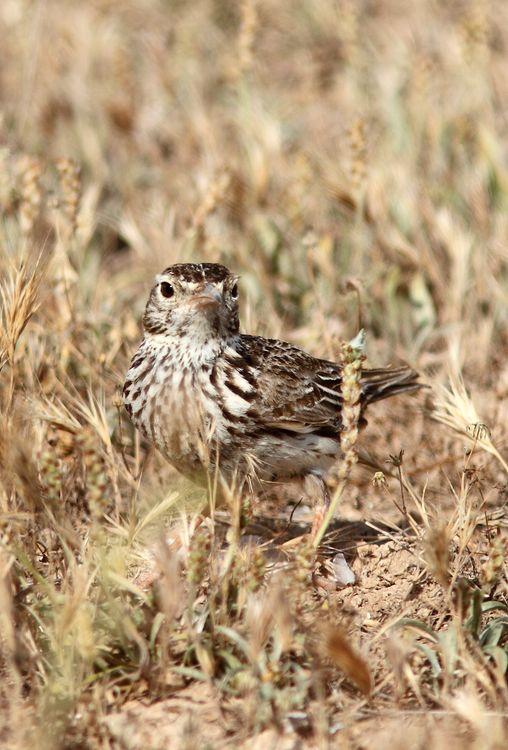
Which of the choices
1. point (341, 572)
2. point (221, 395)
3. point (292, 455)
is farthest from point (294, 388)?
point (341, 572)

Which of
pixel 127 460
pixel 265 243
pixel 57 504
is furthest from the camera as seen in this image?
pixel 265 243

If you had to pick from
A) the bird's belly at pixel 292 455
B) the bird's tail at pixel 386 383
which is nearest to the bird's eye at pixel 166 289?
the bird's belly at pixel 292 455

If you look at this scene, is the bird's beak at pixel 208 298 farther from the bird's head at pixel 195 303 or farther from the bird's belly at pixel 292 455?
the bird's belly at pixel 292 455

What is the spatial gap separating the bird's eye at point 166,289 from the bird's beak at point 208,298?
162mm

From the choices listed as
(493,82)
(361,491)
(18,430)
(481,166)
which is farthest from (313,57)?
(18,430)

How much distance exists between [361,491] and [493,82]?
187 inches

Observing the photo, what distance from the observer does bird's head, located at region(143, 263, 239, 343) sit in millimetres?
5062

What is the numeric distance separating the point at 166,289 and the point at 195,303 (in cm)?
23

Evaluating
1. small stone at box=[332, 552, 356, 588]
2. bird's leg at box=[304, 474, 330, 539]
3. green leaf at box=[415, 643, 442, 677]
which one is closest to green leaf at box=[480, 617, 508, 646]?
green leaf at box=[415, 643, 442, 677]

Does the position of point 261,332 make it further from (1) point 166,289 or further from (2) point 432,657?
(2) point 432,657

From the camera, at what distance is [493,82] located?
9.47 metres

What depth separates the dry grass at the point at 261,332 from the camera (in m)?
3.92

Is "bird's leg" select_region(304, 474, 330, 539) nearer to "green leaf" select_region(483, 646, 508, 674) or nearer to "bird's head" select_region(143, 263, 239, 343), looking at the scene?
"bird's head" select_region(143, 263, 239, 343)

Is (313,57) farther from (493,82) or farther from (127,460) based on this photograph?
(127,460)
